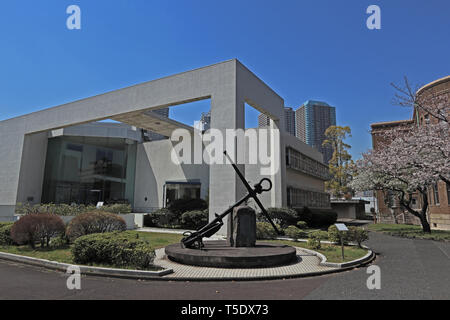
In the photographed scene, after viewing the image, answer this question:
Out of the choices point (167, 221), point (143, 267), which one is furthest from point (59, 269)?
point (167, 221)

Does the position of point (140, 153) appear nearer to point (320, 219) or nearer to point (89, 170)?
point (89, 170)

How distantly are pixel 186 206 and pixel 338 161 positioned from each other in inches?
1127

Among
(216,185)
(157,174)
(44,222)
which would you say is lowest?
(44,222)

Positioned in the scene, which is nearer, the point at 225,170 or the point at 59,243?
the point at 59,243

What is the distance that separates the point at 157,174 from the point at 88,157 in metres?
7.71

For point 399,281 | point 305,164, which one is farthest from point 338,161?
point 399,281

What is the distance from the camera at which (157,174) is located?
28547mm

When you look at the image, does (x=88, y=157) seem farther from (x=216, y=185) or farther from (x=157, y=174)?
(x=216, y=185)

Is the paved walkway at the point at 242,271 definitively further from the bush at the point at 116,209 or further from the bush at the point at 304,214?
the bush at the point at 304,214

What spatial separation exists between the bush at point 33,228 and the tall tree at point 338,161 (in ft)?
116

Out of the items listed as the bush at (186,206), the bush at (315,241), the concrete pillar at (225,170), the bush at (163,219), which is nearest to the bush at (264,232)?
the concrete pillar at (225,170)

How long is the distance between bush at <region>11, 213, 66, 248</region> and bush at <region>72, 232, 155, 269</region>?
12.5 feet

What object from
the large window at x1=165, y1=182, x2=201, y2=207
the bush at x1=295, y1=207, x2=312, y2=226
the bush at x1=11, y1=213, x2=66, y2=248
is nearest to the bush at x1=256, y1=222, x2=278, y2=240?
the bush at x1=11, y1=213, x2=66, y2=248

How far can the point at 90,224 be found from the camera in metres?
11.8
